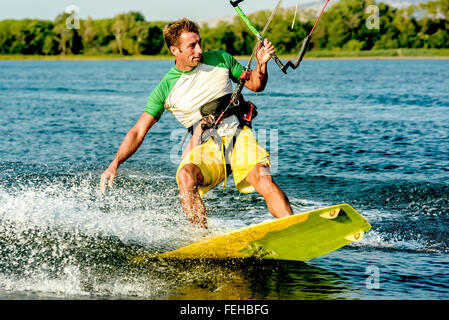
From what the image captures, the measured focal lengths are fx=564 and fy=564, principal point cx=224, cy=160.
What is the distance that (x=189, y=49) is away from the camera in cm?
574

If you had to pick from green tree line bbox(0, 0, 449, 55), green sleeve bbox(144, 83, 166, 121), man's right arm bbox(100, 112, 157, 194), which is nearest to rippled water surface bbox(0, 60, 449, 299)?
man's right arm bbox(100, 112, 157, 194)

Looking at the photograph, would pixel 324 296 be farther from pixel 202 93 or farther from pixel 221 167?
pixel 202 93

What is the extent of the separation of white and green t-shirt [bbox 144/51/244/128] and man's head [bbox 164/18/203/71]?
0.14 m

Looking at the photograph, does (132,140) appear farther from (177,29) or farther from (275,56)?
(275,56)

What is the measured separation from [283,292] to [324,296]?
401 mm

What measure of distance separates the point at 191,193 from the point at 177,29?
5.48ft

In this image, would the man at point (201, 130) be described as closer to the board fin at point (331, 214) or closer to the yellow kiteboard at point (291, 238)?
the yellow kiteboard at point (291, 238)

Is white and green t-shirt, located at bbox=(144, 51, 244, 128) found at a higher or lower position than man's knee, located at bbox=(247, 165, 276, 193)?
higher

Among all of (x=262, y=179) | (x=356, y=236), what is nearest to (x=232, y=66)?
(x=262, y=179)

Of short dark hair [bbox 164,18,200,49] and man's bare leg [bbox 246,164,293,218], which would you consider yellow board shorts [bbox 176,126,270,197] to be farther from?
short dark hair [bbox 164,18,200,49]

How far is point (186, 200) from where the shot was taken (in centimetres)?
572

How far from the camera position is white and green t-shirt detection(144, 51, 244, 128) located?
19.4 ft
